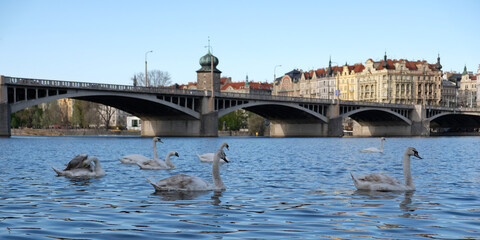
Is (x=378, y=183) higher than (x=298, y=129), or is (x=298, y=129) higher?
(x=298, y=129)

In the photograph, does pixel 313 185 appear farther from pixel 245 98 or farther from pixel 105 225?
pixel 245 98

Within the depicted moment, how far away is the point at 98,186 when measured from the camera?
16.4 metres

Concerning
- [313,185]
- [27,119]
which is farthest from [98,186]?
[27,119]

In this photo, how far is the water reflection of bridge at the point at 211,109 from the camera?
67.6 meters

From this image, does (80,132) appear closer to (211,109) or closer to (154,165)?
(211,109)

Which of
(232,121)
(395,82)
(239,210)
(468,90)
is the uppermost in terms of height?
(395,82)

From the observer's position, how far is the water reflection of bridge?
67625mm

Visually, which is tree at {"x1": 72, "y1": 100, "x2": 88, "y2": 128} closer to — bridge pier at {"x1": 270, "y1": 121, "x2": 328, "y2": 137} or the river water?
bridge pier at {"x1": 270, "y1": 121, "x2": 328, "y2": 137}

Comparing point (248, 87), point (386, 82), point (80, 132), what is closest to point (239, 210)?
point (80, 132)

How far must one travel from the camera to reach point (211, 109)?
87250 mm

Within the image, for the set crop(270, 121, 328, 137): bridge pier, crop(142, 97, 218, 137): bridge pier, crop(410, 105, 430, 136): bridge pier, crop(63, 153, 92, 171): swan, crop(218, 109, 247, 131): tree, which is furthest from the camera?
crop(218, 109, 247, 131): tree

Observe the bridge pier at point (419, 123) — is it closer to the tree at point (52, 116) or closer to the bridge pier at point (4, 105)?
the bridge pier at point (4, 105)

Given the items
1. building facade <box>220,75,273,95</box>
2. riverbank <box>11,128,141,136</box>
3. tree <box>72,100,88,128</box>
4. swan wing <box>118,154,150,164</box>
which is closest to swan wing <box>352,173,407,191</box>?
swan wing <box>118,154,150,164</box>

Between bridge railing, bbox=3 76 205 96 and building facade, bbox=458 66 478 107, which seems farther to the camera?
building facade, bbox=458 66 478 107
